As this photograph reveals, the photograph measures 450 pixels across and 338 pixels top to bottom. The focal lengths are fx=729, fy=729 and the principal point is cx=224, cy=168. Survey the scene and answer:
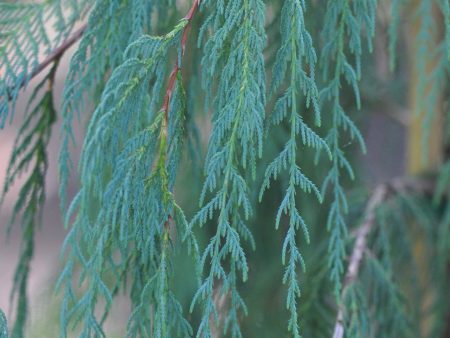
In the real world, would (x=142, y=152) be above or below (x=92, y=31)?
below

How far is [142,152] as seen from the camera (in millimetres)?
571

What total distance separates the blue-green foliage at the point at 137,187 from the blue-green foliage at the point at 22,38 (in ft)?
0.37

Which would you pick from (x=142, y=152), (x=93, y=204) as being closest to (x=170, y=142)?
(x=142, y=152)

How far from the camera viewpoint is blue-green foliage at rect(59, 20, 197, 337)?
1.87 ft

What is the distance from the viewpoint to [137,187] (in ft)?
1.90

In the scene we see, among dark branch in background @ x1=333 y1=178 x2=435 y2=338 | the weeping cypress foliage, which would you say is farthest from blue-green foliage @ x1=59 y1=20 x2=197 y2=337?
dark branch in background @ x1=333 y1=178 x2=435 y2=338

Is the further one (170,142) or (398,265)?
(398,265)

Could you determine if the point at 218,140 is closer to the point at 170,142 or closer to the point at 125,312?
the point at 170,142

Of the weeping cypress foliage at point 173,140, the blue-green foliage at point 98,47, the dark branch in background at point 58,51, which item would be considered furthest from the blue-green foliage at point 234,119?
the dark branch in background at point 58,51

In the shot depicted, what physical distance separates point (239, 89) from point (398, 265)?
0.80 meters

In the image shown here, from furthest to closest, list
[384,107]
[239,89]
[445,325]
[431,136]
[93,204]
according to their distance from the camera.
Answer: [384,107]
[431,136]
[445,325]
[93,204]
[239,89]

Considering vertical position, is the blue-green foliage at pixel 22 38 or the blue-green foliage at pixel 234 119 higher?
the blue-green foliage at pixel 22 38

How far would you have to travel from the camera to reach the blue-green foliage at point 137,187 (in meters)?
0.57

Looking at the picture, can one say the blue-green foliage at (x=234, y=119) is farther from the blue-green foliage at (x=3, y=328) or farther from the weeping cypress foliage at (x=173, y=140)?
the blue-green foliage at (x=3, y=328)
